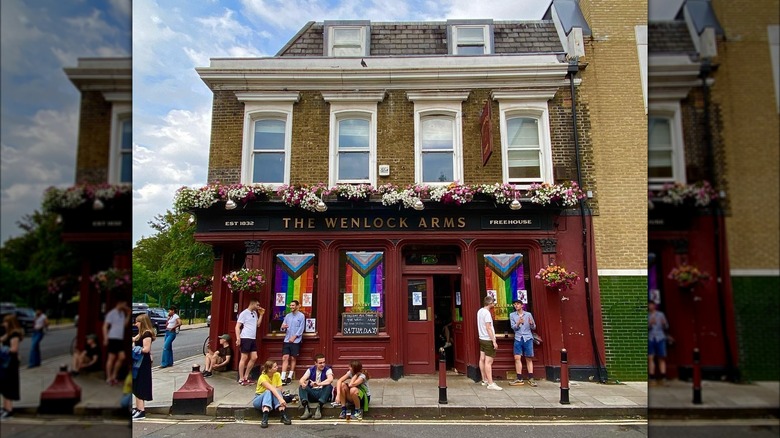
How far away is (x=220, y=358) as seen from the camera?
35.3ft

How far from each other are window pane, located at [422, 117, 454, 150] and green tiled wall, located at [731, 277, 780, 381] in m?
10.6

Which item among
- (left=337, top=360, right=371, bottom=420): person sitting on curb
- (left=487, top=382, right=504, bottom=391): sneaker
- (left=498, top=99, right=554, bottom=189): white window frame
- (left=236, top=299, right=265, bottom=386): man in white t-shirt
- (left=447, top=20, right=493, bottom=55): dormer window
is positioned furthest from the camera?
(left=447, top=20, right=493, bottom=55): dormer window

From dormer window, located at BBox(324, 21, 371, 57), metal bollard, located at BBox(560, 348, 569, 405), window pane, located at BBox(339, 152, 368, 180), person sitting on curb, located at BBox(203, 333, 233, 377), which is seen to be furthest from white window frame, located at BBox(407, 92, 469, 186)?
person sitting on curb, located at BBox(203, 333, 233, 377)

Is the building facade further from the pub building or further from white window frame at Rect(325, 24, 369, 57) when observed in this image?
white window frame at Rect(325, 24, 369, 57)

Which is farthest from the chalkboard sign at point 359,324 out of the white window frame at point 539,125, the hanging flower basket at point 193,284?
the white window frame at point 539,125

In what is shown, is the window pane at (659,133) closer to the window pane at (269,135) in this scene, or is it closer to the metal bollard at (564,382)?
the metal bollard at (564,382)

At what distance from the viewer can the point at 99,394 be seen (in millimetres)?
845

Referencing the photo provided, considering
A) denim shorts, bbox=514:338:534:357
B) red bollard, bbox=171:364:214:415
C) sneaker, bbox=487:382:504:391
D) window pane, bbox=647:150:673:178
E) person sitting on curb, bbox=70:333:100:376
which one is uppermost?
window pane, bbox=647:150:673:178

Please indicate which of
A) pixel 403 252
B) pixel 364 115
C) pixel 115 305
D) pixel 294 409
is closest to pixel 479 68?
pixel 364 115

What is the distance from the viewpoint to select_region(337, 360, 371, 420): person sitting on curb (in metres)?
7.57

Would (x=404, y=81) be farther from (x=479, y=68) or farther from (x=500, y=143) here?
(x=500, y=143)

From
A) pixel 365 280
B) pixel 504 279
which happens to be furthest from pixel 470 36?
pixel 365 280

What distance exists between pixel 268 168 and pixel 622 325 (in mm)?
9181

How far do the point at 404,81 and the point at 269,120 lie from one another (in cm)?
356
